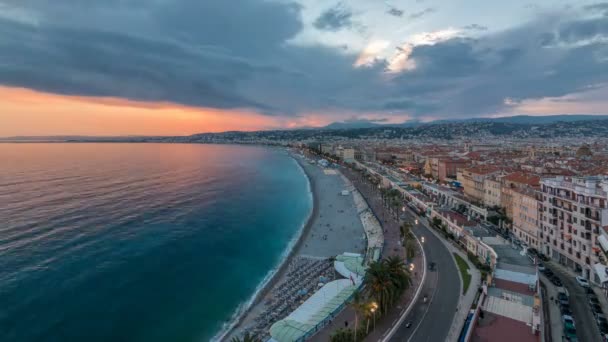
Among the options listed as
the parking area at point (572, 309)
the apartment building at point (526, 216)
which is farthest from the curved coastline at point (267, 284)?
the apartment building at point (526, 216)

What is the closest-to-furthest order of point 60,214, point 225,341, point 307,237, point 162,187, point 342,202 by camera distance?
point 225,341
point 307,237
point 60,214
point 342,202
point 162,187

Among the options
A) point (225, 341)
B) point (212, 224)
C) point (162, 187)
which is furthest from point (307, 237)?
point (162, 187)

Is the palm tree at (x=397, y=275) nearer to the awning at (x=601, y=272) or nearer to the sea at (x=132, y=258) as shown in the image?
the sea at (x=132, y=258)

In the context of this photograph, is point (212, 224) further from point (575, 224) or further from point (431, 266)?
point (575, 224)

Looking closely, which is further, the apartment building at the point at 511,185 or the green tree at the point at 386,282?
the apartment building at the point at 511,185

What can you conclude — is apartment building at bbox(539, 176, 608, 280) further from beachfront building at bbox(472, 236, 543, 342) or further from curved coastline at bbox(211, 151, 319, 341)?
curved coastline at bbox(211, 151, 319, 341)

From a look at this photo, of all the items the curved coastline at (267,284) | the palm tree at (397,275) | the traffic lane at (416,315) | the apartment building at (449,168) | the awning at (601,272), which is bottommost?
the curved coastline at (267,284)
